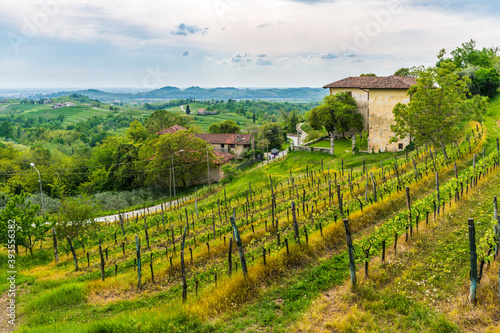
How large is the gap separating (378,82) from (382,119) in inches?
180

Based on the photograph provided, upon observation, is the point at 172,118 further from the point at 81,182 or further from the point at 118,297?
the point at 118,297

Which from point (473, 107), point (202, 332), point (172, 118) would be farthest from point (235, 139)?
point (202, 332)

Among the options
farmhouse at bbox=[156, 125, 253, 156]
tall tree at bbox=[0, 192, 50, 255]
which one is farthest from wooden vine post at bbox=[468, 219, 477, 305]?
farmhouse at bbox=[156, 125, 253, 156]

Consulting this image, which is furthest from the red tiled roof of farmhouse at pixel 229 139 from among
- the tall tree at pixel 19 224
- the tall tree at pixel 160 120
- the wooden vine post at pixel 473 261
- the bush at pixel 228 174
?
the wooden vine post at pixel 473 261

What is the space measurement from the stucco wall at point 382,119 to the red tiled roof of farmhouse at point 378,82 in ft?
1.98

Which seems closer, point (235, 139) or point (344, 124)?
point (344, 124)

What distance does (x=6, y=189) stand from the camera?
4456cm

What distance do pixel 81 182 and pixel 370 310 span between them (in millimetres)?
53763

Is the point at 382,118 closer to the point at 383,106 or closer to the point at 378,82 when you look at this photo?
the point at 383,106

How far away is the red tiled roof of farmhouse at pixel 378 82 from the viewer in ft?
122

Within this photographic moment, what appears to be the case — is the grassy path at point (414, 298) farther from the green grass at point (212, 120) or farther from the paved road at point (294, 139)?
the green grass at point (212, 120)

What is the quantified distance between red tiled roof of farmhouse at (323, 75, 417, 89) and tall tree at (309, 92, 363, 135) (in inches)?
72.0

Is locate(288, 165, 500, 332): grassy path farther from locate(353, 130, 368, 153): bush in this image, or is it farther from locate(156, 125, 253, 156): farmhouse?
locate(156, 125, 253, 156): farmhouse

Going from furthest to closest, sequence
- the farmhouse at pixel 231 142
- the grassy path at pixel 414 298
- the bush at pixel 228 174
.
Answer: the farmhouse at pixel 231 142
the bush at pixel 228 174
the grassy path at pixel 414 298
